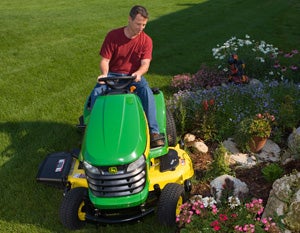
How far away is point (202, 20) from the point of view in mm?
14734

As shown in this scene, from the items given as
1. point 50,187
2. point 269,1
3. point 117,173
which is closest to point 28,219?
point 50,187

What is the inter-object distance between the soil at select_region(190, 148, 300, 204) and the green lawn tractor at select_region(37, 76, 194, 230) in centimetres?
32

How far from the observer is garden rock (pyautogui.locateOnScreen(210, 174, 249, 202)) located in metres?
4.05

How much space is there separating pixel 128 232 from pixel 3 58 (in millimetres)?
7124

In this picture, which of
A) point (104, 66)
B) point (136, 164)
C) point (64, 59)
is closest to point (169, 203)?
point (136, 164)

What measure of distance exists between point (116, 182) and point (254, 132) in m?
2.28

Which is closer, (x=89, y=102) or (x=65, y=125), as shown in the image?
(x=89, y=102)

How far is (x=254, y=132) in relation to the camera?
5.02 metres

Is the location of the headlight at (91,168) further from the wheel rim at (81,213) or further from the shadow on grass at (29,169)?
the shadow on grass at (29,169)

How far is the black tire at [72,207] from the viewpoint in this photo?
3848mm

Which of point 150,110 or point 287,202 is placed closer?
point 287,202

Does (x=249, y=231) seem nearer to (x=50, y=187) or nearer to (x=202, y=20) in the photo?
(x=50, y=187)

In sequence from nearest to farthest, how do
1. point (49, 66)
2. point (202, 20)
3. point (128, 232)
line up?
1. point (128, 232)
2. point (49, 66)
3. point (202, 20)

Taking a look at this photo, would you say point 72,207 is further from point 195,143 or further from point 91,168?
point 195,143
